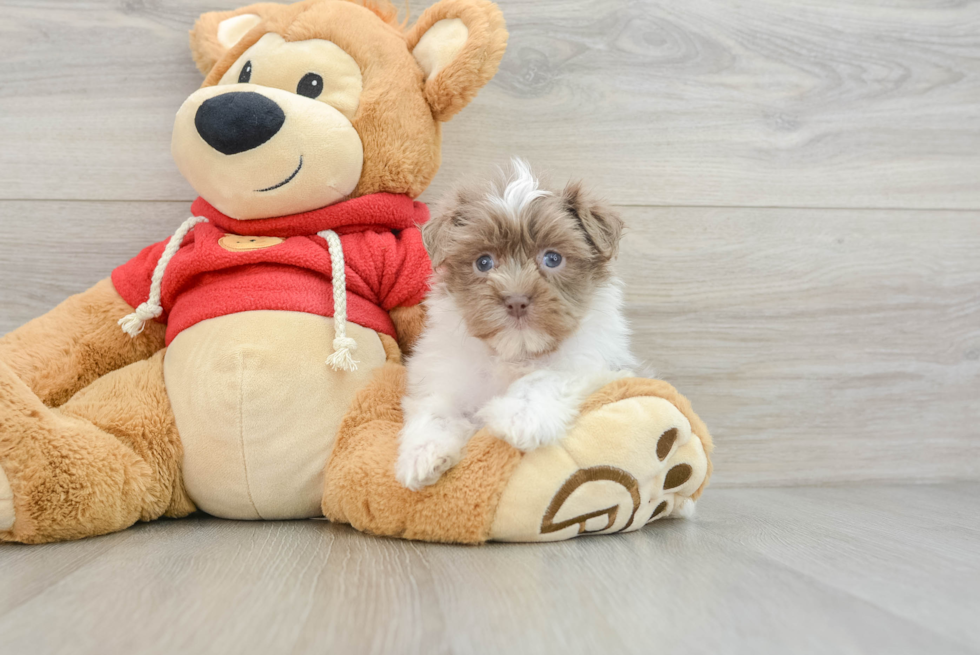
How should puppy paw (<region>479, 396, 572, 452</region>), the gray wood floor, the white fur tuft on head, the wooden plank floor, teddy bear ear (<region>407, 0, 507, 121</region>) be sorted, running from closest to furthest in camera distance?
the wooden plank floor → puppy paw (<region>479, 396, 572, 452</region>) → the white fur tuft on head → teddy bear ear (<region>407, 0, 507, 121</region>) → the gray wood floor

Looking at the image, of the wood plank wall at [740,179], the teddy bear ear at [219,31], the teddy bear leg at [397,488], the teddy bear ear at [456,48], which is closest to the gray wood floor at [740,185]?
the wood plank wall at [740,179]

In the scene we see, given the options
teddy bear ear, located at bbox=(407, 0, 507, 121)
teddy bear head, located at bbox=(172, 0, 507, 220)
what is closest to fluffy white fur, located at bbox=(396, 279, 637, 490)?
teddy bear head, located at bbox=(172, 0, 507, 220)

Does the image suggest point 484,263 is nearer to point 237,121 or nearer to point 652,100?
point 237,121

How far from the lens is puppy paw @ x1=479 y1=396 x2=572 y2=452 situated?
1166 mm

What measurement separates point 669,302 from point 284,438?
115 centimetres

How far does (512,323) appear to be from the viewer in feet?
4.09

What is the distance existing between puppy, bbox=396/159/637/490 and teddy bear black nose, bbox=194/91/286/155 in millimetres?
406

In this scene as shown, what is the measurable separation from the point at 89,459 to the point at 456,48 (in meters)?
1.15

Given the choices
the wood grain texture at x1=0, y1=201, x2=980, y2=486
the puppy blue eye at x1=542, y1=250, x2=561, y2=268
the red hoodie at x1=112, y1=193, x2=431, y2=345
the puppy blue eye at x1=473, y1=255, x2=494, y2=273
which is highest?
the puppy blue eye at x1=542, y1=250, x2=561, y2=268

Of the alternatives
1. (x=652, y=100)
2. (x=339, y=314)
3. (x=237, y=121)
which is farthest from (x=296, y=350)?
(x=652, y=100)

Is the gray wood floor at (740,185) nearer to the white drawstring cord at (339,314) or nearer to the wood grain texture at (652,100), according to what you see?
the wood grain texture at (652,100)

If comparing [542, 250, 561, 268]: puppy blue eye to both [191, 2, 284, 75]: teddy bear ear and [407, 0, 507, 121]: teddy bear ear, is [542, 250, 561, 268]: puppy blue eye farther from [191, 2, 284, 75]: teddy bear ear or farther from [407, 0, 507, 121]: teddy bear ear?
[191, 2, 284, 75]: teddy bear ear

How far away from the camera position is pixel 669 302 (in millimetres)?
1957

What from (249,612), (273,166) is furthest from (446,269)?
(249,612)
